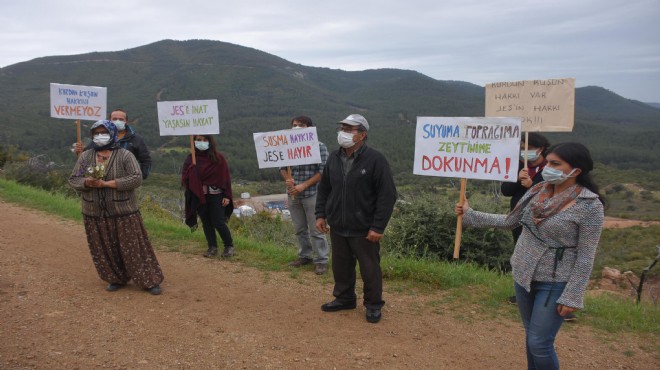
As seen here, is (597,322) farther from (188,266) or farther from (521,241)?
(188,266)

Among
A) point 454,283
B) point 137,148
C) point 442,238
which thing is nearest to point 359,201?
point 454,283

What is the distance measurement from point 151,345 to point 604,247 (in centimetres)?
2314

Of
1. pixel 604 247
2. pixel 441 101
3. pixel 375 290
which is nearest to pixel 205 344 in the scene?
pixel 375 290

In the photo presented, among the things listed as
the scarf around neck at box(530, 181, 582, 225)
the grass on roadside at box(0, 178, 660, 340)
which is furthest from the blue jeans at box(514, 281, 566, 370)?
the grass on roadside at box(0, 178, 660, 340)

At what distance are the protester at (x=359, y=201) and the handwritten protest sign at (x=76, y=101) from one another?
13.6 ft

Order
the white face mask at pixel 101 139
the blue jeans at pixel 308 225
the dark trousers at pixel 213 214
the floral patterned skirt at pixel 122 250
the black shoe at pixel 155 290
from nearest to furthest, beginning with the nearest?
the white face mask at pixel 101 139 < the floral patterned skirt at pixel 122 250 < the black shoe at pixel 155 290 < the blue jeans at pixel 308 225 < the dark trousers at pixel 213 214

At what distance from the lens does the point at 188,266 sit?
20.7ft

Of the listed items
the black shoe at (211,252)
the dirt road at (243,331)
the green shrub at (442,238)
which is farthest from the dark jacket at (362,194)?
the green shrub at (442,238)

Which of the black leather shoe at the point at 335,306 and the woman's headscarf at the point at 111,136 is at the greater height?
the woman's headscarf at the point at 111,136

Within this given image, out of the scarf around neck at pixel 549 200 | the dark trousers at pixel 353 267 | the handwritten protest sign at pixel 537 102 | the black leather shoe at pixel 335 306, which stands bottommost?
the black leather shoe at pixel 335 306

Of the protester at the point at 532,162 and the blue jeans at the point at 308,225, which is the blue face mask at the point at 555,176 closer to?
the protester at the point at 532,162

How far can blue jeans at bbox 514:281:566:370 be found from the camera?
2998 millimetres

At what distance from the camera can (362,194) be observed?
4336 mm

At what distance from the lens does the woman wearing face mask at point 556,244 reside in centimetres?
287
